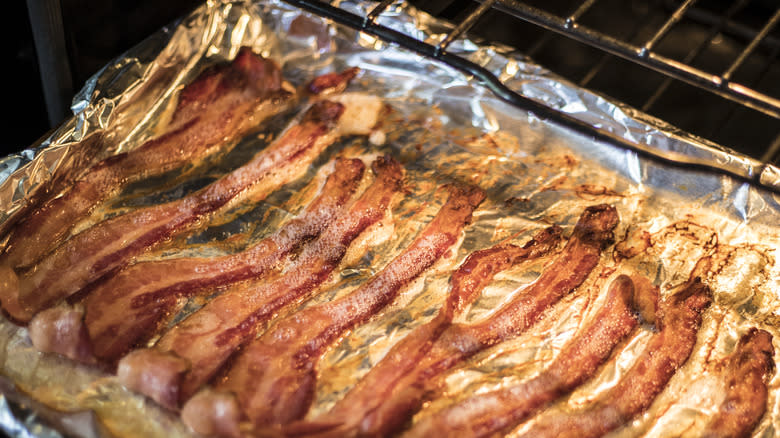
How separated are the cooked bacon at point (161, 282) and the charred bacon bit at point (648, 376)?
0.91 m

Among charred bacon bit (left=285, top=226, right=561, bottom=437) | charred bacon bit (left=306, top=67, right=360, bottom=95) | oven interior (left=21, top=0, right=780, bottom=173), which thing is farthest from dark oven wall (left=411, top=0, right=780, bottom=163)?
charred bacon bit (left=285, top=226, right=561, bottom=437)

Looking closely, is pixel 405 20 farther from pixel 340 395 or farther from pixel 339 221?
pixel 340 395

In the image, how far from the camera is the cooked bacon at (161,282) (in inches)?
71.6

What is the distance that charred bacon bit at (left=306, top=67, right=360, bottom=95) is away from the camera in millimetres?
2543

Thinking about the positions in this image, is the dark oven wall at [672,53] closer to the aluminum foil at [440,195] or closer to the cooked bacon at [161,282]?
the aluminum foil at [440,195]

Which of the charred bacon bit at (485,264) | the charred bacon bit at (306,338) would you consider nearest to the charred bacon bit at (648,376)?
the charred bacon bit at (485,264)

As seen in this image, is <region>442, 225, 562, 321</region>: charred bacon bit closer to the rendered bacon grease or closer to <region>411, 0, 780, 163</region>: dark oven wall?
the rendered bacon grease

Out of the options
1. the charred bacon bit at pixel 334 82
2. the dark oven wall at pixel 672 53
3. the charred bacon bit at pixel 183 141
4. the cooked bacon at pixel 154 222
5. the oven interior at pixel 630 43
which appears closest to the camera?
the cooked bacon at pixel 154 222

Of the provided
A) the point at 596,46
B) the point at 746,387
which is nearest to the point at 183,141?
the point at 596,46

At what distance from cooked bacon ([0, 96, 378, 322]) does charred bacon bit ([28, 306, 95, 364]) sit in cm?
14

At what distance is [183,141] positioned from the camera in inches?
93.7

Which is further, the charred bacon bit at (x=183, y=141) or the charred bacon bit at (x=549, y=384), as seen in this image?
the charred bacon bit at (x=183, y=141)

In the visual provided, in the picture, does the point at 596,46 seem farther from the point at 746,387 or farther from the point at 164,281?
the point at 164,281

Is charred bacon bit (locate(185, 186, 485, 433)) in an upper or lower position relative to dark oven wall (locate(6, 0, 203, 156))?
lower
